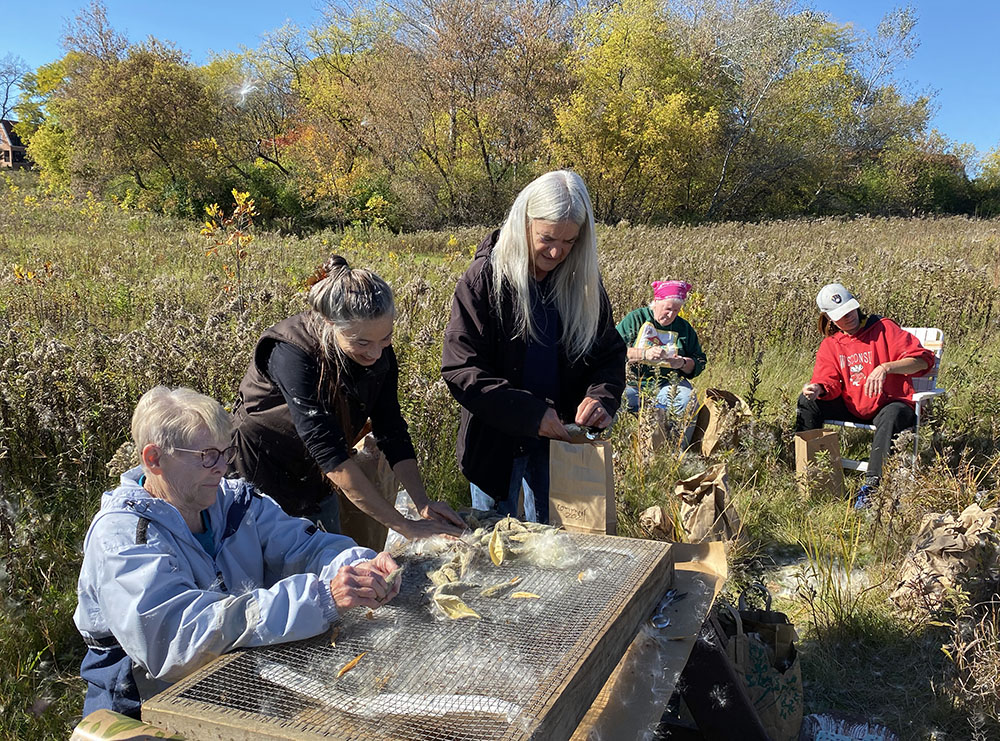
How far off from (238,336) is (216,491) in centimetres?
235

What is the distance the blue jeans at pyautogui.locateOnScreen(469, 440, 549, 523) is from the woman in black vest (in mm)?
543

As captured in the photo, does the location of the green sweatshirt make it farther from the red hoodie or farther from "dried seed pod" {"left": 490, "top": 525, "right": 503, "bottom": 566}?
"dried seed pod" {"left": 490, "top": 525, "right": 503, "bottom": 566}

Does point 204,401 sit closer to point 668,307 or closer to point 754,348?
point 668,307

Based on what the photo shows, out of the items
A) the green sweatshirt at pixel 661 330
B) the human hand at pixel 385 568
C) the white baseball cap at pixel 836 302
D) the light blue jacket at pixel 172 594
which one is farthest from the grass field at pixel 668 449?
the human hand at pixel 385 568

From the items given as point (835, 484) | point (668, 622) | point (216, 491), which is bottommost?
point (835, 484)

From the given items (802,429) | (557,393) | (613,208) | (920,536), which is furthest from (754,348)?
(613,208)

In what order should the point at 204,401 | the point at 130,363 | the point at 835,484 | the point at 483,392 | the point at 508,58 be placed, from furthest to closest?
the point at 508,58, the point at 835,484, the point at 130,363, the point at 483,392, the point at 204,401

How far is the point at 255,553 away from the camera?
6.33ft

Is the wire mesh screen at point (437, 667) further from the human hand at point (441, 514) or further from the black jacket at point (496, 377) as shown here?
the black jacket at point (496, 377)

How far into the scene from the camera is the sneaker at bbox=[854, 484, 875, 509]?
405cm

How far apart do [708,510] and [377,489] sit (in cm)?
164

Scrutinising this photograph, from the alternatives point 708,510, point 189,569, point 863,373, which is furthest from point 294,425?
point 863,373

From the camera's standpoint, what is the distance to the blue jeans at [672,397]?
481 centimetres

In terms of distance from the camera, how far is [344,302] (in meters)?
2.13
